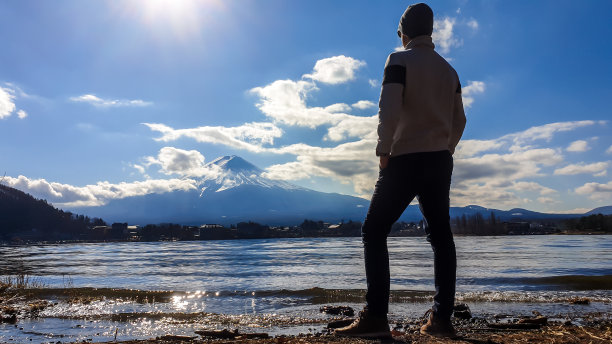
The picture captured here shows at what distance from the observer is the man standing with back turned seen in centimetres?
355

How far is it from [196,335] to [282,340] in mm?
1603

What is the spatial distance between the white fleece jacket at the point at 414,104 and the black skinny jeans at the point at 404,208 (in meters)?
0.13

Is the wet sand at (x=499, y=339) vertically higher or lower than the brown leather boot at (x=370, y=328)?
lower

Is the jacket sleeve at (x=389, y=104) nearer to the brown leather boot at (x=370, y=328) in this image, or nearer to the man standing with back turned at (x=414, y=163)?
the man standing with back turned at (x=414, y=163)

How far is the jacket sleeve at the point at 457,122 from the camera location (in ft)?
13.1

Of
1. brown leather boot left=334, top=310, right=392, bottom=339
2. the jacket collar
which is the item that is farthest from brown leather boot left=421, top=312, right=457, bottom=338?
the jacket collar

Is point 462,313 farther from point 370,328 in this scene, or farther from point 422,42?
point 422,42

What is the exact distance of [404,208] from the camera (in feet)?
12.1

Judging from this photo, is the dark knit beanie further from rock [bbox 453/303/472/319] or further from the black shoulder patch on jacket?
rock [bbox 453/303/472/319]

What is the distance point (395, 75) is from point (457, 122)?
924 mm

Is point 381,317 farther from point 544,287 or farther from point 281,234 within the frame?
point 281,234

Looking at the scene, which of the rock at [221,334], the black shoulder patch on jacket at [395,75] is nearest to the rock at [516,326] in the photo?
the rock at [221,334]

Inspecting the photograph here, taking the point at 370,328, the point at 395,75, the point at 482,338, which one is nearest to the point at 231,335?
the point at 370,328

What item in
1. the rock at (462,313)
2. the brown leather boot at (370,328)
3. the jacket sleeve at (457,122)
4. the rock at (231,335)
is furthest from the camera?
the rock at (462,313)
